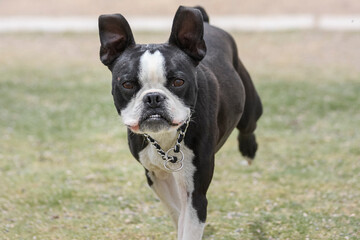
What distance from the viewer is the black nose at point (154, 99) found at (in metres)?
4.18

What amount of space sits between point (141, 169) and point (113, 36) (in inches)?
158

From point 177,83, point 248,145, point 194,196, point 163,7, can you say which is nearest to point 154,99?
point 177,83

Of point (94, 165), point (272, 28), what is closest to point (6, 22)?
point (272, 28)

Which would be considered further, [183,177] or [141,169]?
[141,169]

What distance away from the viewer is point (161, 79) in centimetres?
426

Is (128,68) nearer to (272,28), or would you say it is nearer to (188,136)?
(188,136)

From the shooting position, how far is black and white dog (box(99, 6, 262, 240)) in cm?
425

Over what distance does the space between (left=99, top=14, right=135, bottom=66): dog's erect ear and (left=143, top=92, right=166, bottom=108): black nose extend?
1.86 ft

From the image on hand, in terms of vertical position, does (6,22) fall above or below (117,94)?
below

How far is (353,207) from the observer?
6.69 metres

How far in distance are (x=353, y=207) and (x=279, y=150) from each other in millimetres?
2589

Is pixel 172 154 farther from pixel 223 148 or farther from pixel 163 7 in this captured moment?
pixel 163 7

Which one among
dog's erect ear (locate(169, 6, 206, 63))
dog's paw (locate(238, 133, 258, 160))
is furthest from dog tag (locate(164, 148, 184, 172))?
dog's paw (locate(238, 133, 258, 160))

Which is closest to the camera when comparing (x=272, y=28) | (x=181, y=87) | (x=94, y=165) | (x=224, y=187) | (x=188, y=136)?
(x=181, y=87)
